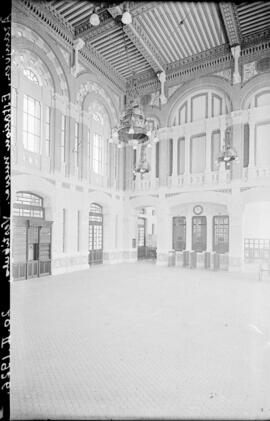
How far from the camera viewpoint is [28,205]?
10.8 meters

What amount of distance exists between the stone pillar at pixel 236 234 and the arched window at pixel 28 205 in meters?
8.86

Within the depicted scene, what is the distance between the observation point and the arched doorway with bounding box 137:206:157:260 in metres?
18.4

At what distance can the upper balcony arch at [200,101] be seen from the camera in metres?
13.7

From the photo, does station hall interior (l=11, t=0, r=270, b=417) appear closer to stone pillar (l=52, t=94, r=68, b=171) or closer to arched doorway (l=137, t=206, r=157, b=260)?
stone pillar (l=52, t=94, r=68, b=171)

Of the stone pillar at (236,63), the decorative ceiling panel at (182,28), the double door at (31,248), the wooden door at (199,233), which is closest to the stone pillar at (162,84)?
the decorative ceiling panel at (182,28)

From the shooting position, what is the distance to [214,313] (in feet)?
20.5

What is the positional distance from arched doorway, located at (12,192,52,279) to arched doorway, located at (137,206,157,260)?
7400 mm

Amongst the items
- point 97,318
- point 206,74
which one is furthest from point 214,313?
point 206,74

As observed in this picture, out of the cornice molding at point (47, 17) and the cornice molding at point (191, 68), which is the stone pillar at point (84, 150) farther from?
the cornice molding at point (191, 68)

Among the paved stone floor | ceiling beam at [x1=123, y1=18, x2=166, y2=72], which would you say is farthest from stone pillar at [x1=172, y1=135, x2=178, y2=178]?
the paved stone floor

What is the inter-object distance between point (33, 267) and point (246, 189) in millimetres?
10101

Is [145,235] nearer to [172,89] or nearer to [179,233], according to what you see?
[179,233]

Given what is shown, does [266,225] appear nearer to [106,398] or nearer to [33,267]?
[33,267]

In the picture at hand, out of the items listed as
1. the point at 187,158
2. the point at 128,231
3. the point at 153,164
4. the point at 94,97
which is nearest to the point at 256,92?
the point at 187,158
